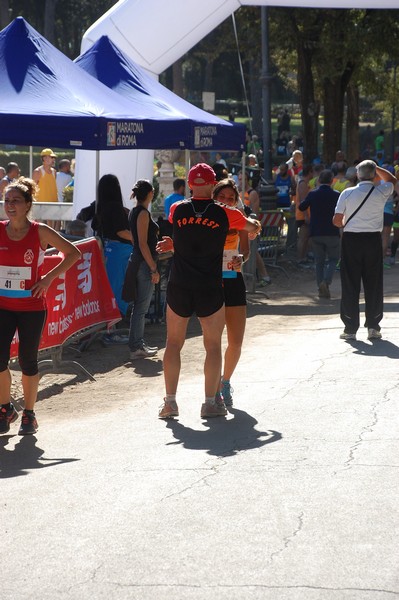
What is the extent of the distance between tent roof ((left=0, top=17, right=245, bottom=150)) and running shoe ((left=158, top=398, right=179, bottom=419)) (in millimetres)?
3583

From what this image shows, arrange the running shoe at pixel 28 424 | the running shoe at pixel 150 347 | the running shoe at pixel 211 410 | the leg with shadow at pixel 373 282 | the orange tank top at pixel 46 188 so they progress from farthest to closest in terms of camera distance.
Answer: the orange tank top at pixel 46 188, the leg with shadow at pixel 373 282, the running shoe at pixel 150 347, the running shoe at pixel 211 410, the running shoe at pixel 28 424

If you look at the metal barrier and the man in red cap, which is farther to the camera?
the metal barrier

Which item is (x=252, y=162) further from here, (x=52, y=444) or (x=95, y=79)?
(x=52, y=444)

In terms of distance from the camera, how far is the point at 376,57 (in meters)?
32.3

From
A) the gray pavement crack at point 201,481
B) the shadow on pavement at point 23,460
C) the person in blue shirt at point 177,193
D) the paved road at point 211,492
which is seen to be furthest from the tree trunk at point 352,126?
the gray pavement crack at point 201,481

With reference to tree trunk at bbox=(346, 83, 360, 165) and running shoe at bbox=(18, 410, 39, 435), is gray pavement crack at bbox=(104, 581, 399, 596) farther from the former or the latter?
tree trunk at bbox=(346, 83, 360, 165)

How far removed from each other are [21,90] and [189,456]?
567cm

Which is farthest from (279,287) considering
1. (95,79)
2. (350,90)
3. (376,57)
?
(350,90)

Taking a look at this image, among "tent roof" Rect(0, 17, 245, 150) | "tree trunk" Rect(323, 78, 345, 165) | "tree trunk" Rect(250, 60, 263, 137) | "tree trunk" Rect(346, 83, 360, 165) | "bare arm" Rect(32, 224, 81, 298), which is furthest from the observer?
"tree trunk" Rect(250, 60, 263, 137)

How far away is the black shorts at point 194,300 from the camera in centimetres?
851

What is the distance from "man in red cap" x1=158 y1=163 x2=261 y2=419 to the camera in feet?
27.4

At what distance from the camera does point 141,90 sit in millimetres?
14570

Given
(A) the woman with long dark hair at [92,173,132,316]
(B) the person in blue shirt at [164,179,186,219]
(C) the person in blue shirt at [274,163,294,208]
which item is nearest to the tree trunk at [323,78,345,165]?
(C) the person in blue shirt at [274,163,294,208]

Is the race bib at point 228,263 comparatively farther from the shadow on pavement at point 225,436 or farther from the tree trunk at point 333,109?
the tree trunk at point 333,109
